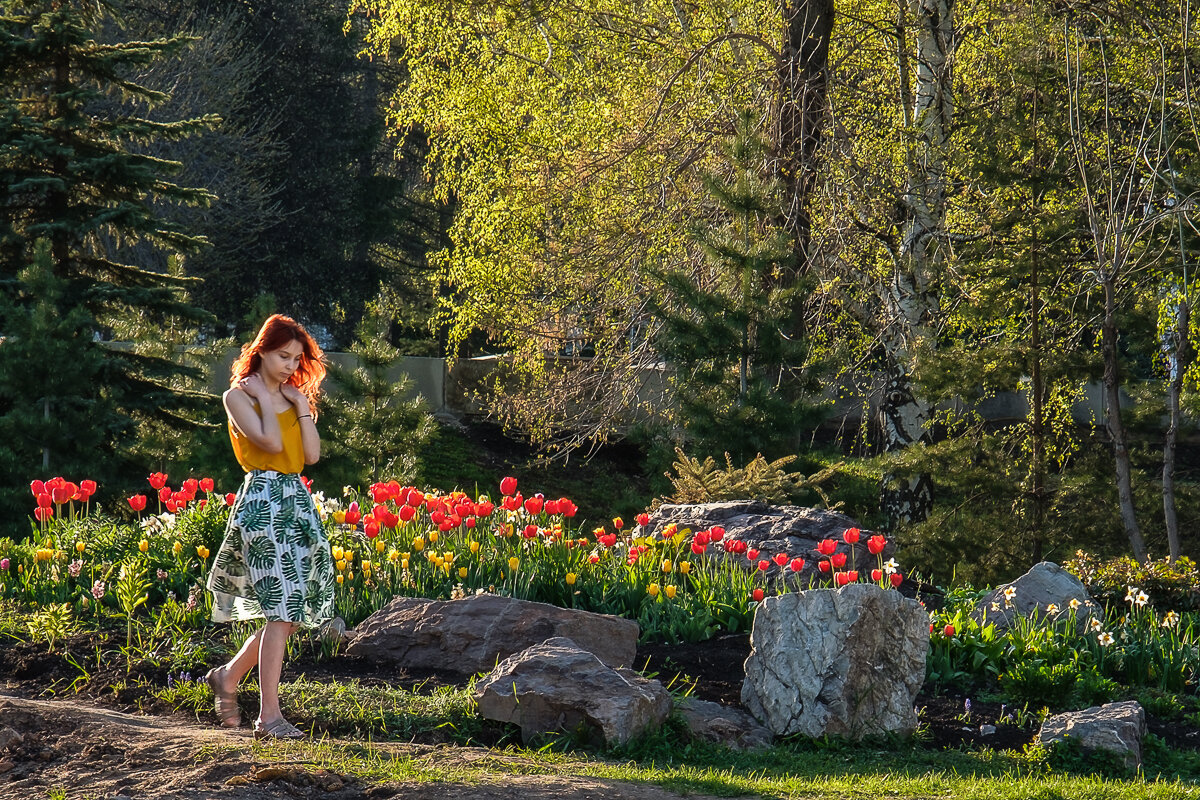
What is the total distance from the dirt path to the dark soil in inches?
26.1

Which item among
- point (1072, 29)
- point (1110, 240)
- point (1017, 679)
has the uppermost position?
point (1072, 29)

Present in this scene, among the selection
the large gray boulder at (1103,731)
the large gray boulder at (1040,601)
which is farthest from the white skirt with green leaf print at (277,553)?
the large gray boulder at (1040,601)

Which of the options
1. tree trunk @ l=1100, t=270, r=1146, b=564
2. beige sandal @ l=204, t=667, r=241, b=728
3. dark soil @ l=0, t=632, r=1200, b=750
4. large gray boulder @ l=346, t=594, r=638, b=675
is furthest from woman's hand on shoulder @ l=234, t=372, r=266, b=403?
tree trunk @ l=1100, t=270, r=1146, b=564

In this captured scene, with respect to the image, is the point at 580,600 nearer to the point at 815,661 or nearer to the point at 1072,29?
the point at 815,661

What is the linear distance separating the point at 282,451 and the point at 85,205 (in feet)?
25.3

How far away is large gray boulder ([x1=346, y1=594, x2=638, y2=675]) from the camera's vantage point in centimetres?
561

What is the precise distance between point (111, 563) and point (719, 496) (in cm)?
431

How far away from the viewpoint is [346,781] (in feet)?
12.5

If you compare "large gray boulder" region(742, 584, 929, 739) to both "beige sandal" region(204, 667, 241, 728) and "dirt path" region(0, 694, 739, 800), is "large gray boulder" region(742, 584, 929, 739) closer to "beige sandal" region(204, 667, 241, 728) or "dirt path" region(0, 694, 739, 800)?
"dirt path" region(0, 694, 739, 800)

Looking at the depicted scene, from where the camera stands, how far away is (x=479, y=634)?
5.68m

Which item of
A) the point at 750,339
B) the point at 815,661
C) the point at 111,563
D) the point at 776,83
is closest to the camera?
the point at 815,661

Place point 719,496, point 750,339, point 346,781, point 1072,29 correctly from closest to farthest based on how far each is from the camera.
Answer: point 346,781 → point 719,496 → point 1072,29 → point 750,339

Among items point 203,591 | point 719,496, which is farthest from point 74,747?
point 719,496

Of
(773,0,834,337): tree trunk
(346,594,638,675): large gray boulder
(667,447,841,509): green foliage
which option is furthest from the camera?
(773,0,834,337): tree trunk
